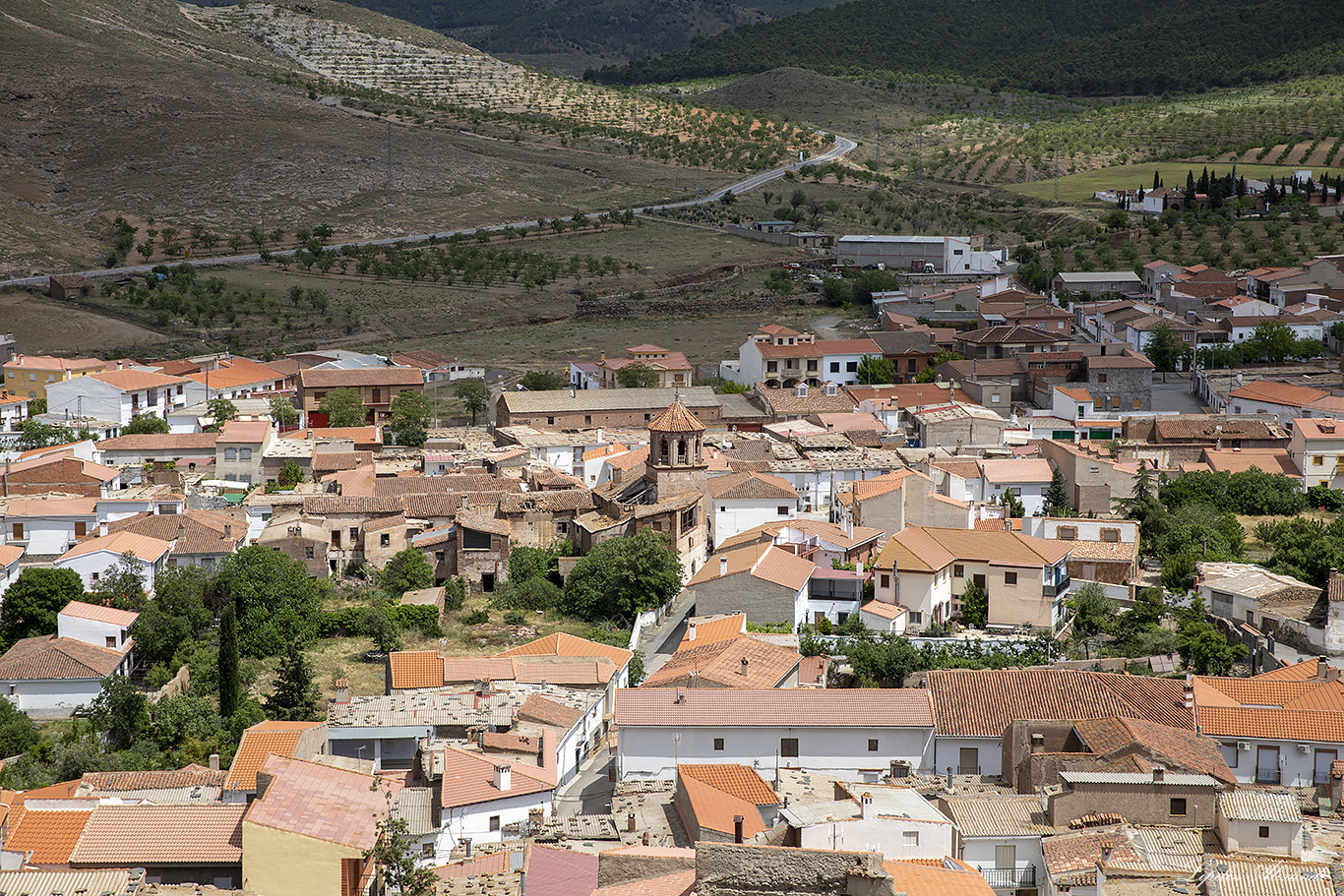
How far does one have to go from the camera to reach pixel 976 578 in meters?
33.6

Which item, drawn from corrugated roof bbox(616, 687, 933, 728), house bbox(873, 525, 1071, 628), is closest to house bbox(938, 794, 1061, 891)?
corrugated roof bbox(616, 687, 933, 728)

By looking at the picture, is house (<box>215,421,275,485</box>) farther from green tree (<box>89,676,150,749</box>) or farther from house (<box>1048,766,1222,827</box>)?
house (<box>1048,766,1222,827</box>)

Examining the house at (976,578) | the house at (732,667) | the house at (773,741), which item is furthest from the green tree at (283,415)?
the house at (773,741)

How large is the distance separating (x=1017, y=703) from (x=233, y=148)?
91649mm

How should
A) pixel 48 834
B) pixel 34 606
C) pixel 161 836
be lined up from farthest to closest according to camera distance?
1. pixel 34 606
2. pixel 48 834
3. pixel 161 836

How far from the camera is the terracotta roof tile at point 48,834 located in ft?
65.8

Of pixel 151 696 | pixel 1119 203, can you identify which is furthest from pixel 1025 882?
pixel 1119 203

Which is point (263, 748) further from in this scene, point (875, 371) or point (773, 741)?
point (875, 371)

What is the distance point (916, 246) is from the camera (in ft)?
280

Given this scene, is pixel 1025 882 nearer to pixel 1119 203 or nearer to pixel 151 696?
pixel 151 696

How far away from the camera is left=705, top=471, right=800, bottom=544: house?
39.4 m

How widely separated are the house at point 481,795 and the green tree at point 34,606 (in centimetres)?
1480

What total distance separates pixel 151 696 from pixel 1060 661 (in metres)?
18.3

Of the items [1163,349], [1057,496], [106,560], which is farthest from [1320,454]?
[106,560]
